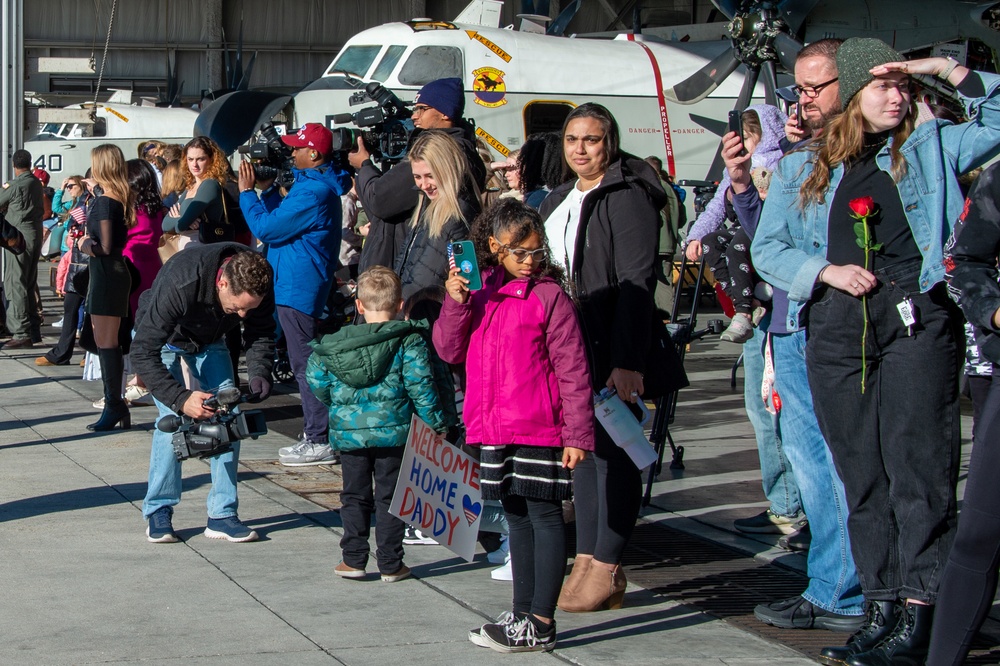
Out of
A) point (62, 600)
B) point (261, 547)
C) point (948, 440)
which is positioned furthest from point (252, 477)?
point (948, 440)

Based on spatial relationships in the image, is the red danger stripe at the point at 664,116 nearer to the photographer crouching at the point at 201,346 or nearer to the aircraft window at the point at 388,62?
the aircraft window at the point at 388,62

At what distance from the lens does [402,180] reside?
5895 mm

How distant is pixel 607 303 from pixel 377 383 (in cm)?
104

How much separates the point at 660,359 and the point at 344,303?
6218 mm

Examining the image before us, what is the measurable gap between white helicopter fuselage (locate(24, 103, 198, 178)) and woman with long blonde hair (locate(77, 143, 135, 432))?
17.9m

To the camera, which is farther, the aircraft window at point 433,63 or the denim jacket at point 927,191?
the aircraft window at point 433,63

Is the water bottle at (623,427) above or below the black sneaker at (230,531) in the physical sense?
above

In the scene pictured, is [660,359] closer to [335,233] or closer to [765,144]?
[765,144]

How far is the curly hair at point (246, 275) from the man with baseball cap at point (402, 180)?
77cm

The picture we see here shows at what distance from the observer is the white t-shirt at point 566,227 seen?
16.1ft

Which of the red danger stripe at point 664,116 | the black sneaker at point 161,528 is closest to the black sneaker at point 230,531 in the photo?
the black sneaker at point 161,528

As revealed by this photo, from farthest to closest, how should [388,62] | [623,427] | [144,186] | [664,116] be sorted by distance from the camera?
[664,116]
[388,62]
[144,186]
[623,427]

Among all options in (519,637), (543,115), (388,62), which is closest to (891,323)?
(519,637)

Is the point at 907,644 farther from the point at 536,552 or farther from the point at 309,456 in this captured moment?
the point at 309,456
